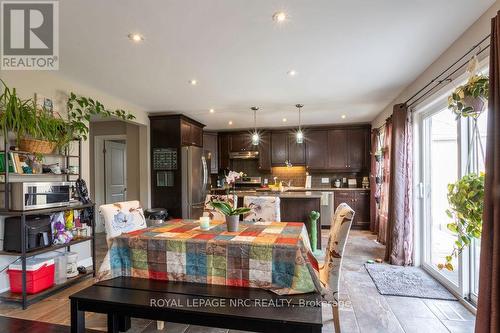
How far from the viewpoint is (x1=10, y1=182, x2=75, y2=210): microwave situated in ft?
7.88

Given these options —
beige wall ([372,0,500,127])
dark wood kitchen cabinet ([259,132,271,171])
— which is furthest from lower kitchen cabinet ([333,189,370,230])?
beige wall ([372,0,500,127])

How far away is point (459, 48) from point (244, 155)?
15.9 ft

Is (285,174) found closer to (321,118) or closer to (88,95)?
(321,118)

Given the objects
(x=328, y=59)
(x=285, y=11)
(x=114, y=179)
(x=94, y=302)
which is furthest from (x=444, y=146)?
(x=114, y=179)

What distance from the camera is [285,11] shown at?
73.9 inches

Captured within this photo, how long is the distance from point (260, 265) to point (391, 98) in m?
3.70

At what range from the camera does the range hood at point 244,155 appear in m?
6.59

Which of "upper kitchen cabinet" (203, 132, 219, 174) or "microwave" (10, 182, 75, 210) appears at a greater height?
"upper kitchen cabinet" (203, 132, 219, 174)

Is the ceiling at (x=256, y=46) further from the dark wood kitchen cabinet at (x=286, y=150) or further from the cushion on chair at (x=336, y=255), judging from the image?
the dark wood kitchen cabinet at (x=286, y=150)

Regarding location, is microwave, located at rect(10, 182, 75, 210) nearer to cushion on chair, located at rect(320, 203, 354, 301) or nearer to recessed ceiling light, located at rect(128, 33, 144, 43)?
recessed ceiling light, located at rect(128, 33, 144, 43)

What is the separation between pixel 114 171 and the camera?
18.6ft

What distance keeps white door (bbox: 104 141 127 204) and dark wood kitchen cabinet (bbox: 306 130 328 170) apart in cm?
443

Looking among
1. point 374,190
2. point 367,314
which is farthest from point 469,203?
point 374,190

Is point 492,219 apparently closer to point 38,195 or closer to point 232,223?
point 232,223
